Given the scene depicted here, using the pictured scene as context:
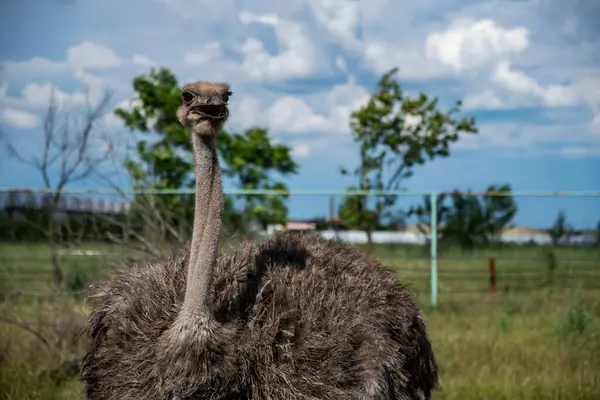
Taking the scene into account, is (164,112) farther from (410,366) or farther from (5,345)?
(410,366)

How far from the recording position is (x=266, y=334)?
4090 mm

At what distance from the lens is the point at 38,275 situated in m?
11.3

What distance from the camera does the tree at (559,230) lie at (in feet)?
42.9

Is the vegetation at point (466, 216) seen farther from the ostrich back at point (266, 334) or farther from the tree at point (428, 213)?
the ostrich back at point (266, 334)

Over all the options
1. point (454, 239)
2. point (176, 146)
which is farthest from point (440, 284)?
point (176, 146)

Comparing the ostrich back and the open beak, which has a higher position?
the open beak

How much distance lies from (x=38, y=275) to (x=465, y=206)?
5268 mm

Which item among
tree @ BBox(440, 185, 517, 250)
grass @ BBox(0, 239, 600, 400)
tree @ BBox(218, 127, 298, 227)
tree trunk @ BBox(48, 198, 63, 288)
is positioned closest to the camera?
grass @ BBox(0, 239, 600, 400)

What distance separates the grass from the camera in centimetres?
716

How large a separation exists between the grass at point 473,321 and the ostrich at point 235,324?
5.21ft

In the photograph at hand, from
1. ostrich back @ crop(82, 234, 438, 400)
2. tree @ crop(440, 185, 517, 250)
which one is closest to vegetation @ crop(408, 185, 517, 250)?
tree @ crop(440, 185, 517, 250)

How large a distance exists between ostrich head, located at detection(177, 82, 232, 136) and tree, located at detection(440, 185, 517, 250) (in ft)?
28.6

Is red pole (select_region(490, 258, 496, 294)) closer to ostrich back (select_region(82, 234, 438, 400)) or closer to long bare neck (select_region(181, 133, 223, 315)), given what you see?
ostrich back (select_region(82, 234, 438, 400))

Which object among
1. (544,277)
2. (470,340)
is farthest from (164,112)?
(470,340)
